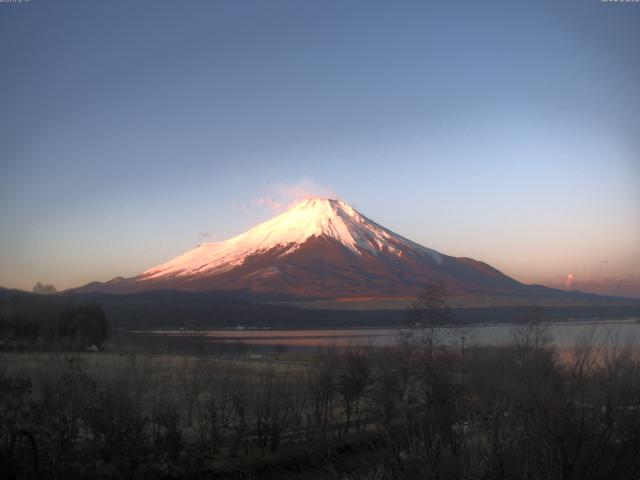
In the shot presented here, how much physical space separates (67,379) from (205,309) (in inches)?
2867

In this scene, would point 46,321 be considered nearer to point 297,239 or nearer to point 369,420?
point 369,420

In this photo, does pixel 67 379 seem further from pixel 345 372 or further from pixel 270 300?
Result: pixel 270 300

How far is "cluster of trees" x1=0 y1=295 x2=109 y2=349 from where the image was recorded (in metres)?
29.9

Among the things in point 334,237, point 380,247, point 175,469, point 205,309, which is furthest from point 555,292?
point 175,469

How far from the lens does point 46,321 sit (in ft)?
104

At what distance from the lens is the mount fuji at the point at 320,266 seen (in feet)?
376

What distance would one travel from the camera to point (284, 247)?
449 feet

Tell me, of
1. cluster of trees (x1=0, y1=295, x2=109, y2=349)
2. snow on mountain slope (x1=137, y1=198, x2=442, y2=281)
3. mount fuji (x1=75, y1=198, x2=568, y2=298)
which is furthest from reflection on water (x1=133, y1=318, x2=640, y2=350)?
snow on mountain slope (x1=137, y1=198, x2=442, y2=281)

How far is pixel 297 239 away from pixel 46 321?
4281 inches

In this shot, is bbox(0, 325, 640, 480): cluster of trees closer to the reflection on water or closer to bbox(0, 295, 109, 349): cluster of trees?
the reflection on water

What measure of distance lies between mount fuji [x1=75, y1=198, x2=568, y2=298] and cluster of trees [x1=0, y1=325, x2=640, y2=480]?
3469 inches

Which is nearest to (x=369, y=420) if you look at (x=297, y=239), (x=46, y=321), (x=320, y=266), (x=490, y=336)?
(x=490, y=336)

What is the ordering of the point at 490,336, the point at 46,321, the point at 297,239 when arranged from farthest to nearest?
the point at 297,239, the point at 46,321, the point at 490,336

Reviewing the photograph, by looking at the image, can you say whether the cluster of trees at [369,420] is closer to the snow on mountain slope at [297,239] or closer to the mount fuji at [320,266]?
the mount fuji at [320,266]
